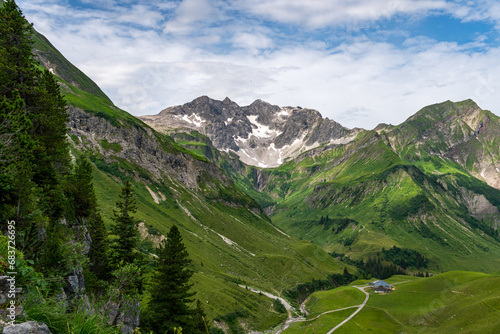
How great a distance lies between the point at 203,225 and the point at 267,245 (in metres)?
48.0

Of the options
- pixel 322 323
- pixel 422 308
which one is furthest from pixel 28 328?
pixel 422 308

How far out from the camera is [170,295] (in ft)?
131

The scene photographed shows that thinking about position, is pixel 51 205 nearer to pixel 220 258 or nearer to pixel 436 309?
pixel 220 258

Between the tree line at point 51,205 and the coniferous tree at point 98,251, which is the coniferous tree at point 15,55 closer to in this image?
the tree line at point 51,205

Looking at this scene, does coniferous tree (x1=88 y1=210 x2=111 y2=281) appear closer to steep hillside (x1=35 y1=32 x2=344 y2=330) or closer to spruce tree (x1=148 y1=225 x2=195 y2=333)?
spruce tree (x1=148 y1=225 x2=195 y2=333)

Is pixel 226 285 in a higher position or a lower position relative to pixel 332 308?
higher

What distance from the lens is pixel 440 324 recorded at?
98125mm

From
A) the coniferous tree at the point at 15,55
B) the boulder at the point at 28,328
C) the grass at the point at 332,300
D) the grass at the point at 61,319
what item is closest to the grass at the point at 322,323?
the grass at the point at 332,300

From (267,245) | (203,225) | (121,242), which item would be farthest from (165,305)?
(267,245)

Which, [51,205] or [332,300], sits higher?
[51,205]

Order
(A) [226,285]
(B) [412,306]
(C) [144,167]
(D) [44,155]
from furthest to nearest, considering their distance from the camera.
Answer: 1. (C) [144,167]
2. (B) [412,306]
3. (A) [226,285]
4. (D) [44,155]

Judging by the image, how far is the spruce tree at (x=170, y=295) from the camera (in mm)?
39156

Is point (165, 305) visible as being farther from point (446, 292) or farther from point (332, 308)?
point (446, 292)

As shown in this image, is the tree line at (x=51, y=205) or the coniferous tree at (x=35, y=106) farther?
the coniferous tree at (x=35, y=106)
